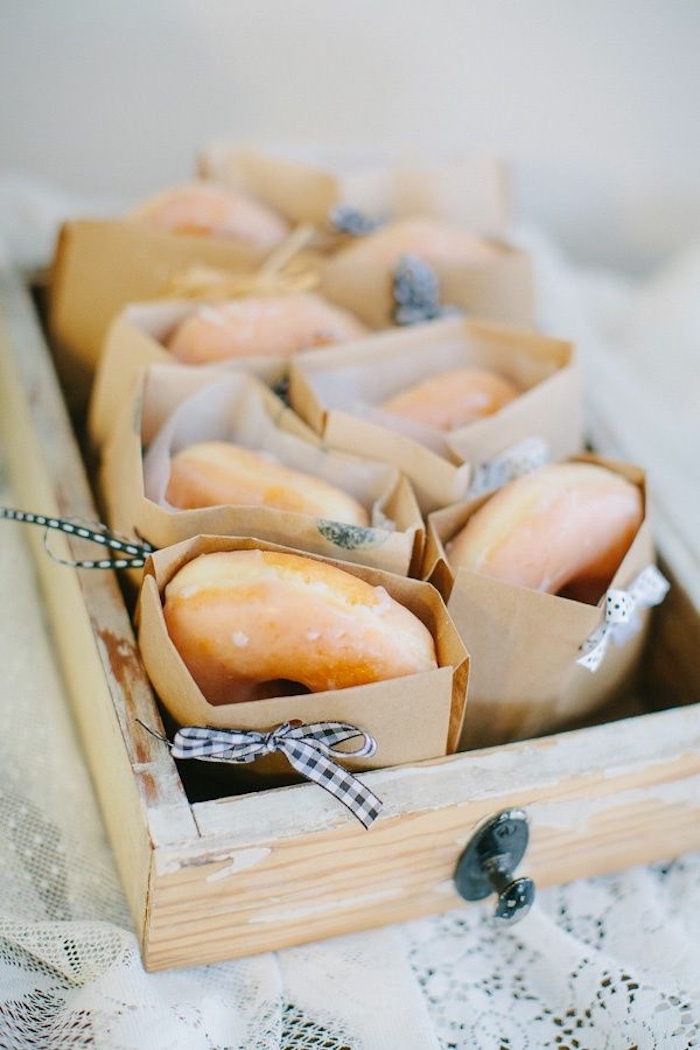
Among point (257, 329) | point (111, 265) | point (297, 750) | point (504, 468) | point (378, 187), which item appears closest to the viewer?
point (297, 750)

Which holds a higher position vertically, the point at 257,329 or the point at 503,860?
the point at 257,329

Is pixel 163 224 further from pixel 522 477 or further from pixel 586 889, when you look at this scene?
pixel 586 889

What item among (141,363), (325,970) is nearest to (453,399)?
(141,363)

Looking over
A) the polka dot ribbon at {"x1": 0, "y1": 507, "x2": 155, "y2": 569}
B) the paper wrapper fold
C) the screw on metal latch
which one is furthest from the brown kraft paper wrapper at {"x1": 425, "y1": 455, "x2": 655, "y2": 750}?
the paper wrapper fold

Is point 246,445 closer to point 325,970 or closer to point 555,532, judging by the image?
point 555,532

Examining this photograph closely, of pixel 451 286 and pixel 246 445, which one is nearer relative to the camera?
pixel 246 445

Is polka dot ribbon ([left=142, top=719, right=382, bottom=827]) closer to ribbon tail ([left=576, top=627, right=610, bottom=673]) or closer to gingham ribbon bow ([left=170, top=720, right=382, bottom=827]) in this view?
gingham ribbon bow ([left=170, top=720, right=382, bottom=827])

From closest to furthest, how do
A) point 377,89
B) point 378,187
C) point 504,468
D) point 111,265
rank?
point 504,468, point 111,265, point 378,187, point 377,89

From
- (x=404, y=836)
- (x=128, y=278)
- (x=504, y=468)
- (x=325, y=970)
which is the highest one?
(x=128, y=278)
